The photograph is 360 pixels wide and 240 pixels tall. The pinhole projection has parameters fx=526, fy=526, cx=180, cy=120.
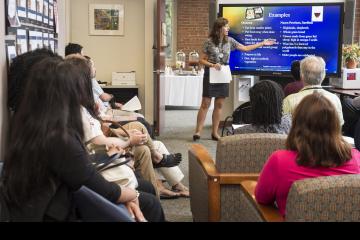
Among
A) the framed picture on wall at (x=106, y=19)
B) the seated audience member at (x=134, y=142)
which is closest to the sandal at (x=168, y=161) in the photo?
the seated audience member at (x=134, y=142)

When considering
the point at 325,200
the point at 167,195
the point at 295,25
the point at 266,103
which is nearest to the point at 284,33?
the point at 295,25

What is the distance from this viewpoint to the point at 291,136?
2250 millimetres

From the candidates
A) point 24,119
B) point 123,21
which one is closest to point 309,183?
point 24,119

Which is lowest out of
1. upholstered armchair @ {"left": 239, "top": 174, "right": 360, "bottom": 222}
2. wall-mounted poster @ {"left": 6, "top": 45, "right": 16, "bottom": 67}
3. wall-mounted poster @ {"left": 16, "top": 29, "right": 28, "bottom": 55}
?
upholstered armchair @ {"left": 239, "top": 174, "right": 360, "bottom": 222}

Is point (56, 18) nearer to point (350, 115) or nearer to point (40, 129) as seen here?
point (40, 129)

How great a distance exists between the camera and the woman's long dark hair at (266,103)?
319 centimetres

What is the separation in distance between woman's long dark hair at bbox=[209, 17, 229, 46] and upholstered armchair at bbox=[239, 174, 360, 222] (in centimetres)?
472

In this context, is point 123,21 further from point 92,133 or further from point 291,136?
point 291,136

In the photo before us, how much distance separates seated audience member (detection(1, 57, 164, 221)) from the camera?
6.27 ft

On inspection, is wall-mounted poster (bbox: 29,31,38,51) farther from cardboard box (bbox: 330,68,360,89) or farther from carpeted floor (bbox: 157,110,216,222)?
cardboard box (bbox: 330,68,360,89)

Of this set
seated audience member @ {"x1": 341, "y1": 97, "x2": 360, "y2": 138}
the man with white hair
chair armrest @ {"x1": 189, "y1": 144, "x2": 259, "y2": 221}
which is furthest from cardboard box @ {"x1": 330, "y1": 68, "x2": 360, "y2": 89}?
chair armrest @ {"x1": 189, "y1": 144, "x2": 259, "y2": 221}

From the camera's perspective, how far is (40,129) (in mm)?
1926

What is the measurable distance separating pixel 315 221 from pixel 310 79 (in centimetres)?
220

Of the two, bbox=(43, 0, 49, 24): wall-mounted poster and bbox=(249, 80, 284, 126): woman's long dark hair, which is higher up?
bbox=(43, 0, 49, 24): wall-mounted poster
